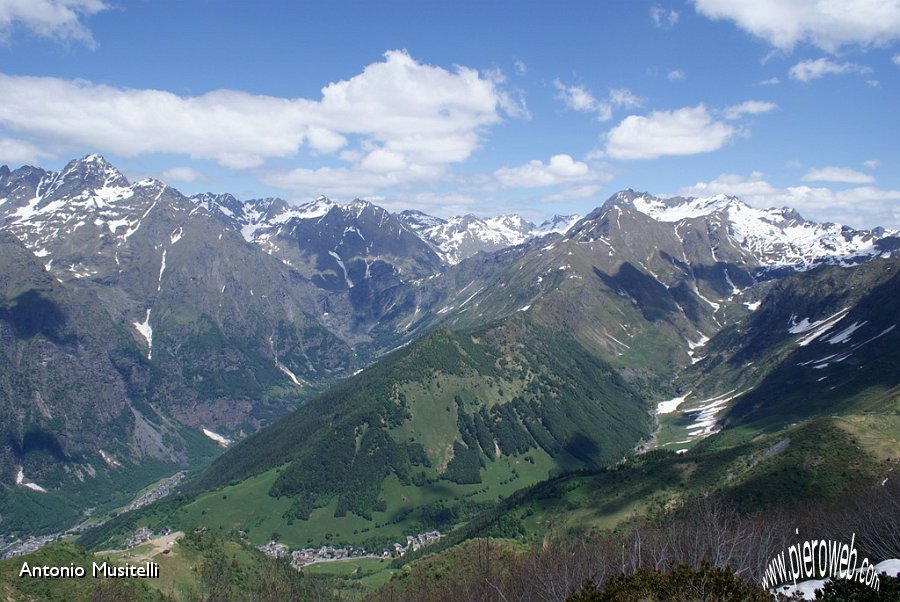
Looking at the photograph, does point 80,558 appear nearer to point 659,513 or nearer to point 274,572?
point 274,572

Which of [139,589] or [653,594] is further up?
[653,594]

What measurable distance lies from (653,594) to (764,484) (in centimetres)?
12779

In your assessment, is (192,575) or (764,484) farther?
(764,484)

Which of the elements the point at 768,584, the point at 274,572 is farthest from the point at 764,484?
the point at 274,572

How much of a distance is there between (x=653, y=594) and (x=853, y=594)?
1508 centimetres

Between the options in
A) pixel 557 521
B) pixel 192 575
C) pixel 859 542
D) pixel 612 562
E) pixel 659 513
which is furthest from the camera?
pixel 557 521

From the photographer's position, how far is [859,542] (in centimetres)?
8719

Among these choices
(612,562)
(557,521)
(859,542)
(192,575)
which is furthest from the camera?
(557,521)

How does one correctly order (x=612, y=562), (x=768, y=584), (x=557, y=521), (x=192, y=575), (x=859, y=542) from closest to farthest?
(x=768, y=584), (x=859, y=542), (x=612, y=562), (x=192, y=575), (x=557, y=521)

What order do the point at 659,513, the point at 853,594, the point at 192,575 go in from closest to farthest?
the point at 853,594
the point at 192,575
the point at 659,513

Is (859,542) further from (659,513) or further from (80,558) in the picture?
(80,558)

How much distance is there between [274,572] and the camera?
518ft

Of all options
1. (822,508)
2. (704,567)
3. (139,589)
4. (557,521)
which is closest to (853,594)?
(704,567)

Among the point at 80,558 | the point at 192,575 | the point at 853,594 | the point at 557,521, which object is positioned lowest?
the point at 557,521
